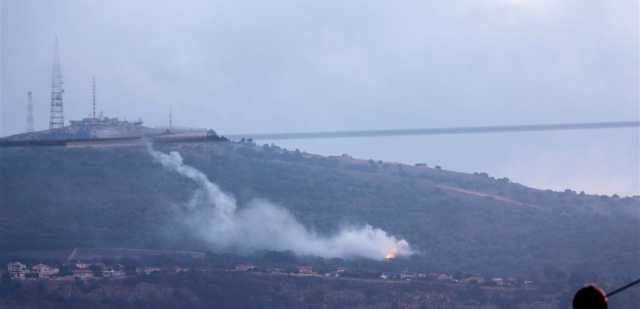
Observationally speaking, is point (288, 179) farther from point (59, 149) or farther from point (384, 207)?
point (59, 149)

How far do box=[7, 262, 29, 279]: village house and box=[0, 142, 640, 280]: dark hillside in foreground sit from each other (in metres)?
2.53

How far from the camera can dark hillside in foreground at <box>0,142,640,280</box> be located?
186 feet

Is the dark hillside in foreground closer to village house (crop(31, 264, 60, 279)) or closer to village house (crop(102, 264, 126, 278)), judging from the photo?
village house (crop(31, 264, 60, 279))

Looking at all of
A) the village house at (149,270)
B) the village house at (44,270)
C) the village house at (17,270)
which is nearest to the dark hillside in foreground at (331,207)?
the village house at (17,270)

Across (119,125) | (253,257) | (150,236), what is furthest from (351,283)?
(119,125)

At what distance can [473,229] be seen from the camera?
63.7 meters

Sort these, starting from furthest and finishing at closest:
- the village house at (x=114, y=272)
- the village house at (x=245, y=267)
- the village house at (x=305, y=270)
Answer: the village house at (x=305, y=270)
the village house at (x=245, y=267)
the village house at (x=114, y=272)

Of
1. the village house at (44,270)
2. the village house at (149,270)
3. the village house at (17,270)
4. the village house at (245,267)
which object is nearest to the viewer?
the village house at (17,270)

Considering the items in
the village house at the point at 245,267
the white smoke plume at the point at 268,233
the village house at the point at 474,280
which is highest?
the white smoke plume at the point at 268,233

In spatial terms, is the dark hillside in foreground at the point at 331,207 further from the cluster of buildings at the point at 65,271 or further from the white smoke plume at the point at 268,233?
the cluster of buildings at the point at 65,271

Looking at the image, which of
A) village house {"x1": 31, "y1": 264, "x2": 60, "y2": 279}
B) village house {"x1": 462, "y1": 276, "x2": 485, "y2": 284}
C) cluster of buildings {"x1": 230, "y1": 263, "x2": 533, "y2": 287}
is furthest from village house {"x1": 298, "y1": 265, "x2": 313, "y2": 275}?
village house {"x1": 31, "y1": 264, "x2": 60, "y2": 279}

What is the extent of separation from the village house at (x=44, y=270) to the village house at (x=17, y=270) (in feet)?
1.26

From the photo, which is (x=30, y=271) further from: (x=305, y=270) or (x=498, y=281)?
(x=498, y=281)

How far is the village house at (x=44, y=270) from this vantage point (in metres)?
48.9
